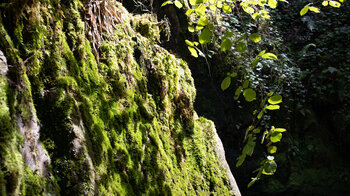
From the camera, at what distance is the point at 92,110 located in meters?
2.08

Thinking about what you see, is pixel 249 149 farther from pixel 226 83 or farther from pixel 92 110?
pixel 92 110

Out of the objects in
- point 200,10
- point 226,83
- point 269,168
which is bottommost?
point 269,168

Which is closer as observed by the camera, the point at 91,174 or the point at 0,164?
the point at 0,164

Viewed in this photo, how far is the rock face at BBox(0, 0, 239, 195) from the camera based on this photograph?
1471 mm

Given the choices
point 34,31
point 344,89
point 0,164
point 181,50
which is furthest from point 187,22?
point 0,164

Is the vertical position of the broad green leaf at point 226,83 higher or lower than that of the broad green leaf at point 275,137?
higher

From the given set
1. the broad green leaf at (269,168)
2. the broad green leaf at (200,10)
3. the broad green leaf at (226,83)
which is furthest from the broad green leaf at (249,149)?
the broad green leaf at (200,10)

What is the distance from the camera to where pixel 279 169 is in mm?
7480

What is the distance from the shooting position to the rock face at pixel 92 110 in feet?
4.83

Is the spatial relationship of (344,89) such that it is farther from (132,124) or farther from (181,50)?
(132,124)

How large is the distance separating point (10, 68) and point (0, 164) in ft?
1.76

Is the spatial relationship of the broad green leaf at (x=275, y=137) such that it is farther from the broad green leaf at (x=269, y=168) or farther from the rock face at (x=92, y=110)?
the rock face at (x=92, y=110)

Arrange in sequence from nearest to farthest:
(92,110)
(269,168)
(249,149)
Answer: (269,168)
(249,149)
(92,110)

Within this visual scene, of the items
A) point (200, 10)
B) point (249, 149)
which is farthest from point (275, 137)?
point (200, 10)
